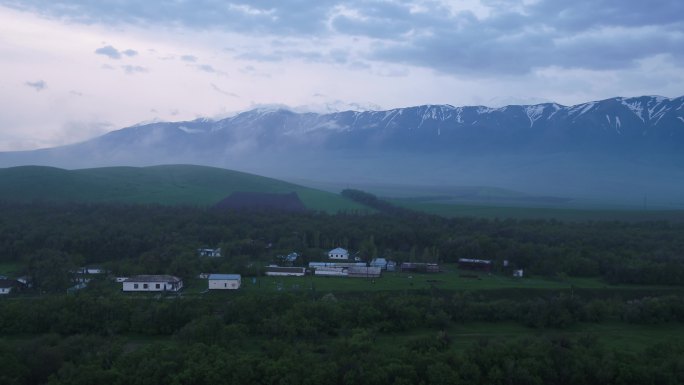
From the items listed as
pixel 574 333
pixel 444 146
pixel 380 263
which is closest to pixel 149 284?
pixel 380 263

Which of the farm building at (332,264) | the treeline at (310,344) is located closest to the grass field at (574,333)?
the treeline at (310,344)

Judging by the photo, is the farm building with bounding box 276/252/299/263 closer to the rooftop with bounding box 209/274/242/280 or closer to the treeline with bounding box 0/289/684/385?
the rooftop with bounding box 209/274/242/280

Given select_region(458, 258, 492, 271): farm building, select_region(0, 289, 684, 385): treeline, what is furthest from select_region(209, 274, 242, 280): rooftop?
select_region(458, 258, 492, 271): farm building

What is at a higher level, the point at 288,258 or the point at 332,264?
the point at 288,258

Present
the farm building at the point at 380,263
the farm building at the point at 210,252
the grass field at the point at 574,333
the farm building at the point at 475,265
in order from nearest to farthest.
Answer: the grass field at the point at 574,333
the farm building at the point at 380,263
the farm building at the point at 475,265
the farm building at the point at 210,252

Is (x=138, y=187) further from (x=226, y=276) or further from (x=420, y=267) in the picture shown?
(x=420, y=267)

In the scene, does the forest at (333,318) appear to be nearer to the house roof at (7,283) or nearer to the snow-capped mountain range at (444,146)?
Answer: the house roof at (7,283)
